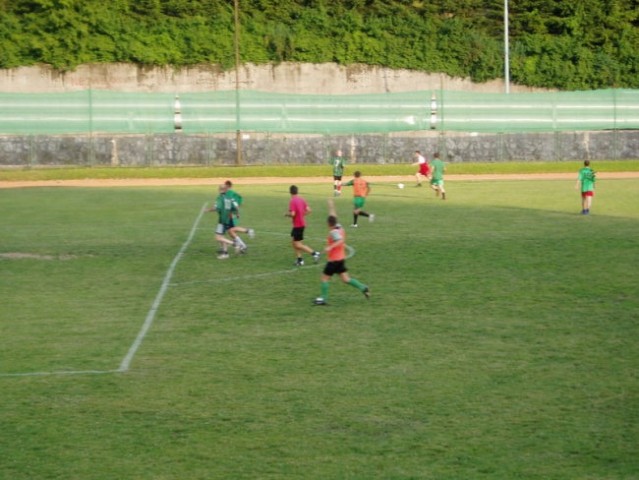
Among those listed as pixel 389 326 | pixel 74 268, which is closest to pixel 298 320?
pixel 389 326

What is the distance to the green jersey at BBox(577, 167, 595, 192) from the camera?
3581cm

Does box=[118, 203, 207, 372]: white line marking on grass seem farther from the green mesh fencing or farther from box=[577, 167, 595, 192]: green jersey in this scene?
the green mesh fencing

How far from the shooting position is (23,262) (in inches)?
1047

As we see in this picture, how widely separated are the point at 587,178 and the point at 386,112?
29483 millimetres

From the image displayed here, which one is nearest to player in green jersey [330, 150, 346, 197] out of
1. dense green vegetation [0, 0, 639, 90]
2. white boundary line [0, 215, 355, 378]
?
white boundary line [0, 215, 355, 378]

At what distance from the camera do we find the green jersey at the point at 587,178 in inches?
1410

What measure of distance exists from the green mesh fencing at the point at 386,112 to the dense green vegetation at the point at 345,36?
937 cm

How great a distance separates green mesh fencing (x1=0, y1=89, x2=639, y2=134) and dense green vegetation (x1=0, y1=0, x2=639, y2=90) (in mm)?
9366

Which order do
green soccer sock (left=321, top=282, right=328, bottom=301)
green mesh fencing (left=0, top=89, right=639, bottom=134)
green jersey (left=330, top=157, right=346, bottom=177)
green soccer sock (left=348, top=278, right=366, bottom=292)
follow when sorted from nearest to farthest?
green soccer sock (left=348, top=278, right=366, bottom=292)
green soccer sock (left=321, top=282, right=328, bottom=301)
green jersey (left=330, top=157, right=346, bottom=177)
green mesh fencing (left=0, top=89, right=639, bottom=134)

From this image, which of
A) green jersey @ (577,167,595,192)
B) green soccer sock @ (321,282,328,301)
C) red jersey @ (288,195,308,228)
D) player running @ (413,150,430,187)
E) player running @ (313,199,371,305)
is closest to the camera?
player running @ (313,199,371,305)

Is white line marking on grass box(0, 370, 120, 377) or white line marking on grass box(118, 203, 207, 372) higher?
white line marking on grass box(118, 203, 207, 372)

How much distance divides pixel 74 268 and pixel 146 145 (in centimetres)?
3819

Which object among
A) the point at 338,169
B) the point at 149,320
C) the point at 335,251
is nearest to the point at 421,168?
the point at 338,169

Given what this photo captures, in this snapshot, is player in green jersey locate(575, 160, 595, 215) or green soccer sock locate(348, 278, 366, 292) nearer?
green soccer sock locate(348, 278, 366, 292)
